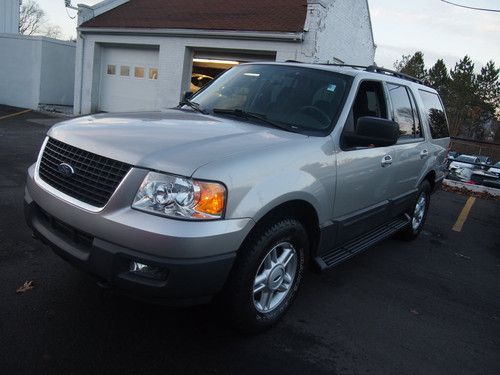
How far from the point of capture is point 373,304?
398cm

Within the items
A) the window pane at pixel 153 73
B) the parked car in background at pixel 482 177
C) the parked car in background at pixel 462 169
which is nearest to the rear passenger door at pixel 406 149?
the parked car in background at pixel 482 177

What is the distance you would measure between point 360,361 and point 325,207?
1126 mm

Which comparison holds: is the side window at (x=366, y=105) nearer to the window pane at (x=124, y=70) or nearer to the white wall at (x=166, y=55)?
the white wall at (x=166, y=55)

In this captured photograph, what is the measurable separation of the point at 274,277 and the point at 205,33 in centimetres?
1197

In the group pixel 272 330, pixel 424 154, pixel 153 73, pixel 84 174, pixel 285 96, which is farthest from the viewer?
pixel 153 73

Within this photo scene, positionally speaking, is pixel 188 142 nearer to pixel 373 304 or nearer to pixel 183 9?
pixel 373 304

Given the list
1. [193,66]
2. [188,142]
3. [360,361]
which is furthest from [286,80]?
[193,66]

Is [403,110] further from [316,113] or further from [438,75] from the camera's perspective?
[438,75]

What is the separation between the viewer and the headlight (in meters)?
2.50

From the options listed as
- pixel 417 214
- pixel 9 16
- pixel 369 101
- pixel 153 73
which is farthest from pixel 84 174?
pixel 9 16

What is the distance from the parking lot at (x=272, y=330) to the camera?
2.81 metres

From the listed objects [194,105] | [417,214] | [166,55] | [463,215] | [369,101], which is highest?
[166,55]

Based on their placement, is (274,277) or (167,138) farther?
(274,277)

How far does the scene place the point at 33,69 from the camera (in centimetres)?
1780
